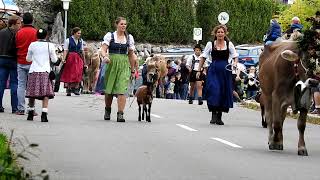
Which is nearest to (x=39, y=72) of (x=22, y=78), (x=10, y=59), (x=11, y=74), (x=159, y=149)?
(x=22, y=78)

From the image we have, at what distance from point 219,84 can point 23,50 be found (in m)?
3.75

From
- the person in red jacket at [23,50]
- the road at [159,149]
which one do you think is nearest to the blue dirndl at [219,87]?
the road at [159,149]

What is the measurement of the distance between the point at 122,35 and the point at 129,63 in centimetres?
54

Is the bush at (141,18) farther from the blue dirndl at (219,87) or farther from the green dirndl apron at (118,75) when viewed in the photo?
the green dirndl apron at (118,75)

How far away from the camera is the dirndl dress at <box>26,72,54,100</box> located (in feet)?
56.9

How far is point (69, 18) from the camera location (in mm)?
61688

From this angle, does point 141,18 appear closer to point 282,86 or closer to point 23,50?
point 23,50

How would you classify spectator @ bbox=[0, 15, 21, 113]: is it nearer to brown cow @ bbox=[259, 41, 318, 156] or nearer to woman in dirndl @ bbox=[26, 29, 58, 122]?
woman in dirndl @ bbox=[26, 29, 58, 122]

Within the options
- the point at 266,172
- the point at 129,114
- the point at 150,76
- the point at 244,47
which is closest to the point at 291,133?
the point at 150,76

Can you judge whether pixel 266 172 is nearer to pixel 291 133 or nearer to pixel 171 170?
pixel 171 170

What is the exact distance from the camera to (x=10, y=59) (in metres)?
19.1

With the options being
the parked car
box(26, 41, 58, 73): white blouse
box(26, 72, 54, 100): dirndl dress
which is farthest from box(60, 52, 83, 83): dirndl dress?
the parked car

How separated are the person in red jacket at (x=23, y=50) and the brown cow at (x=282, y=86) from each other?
234 inches

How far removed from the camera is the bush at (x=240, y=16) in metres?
70.5
